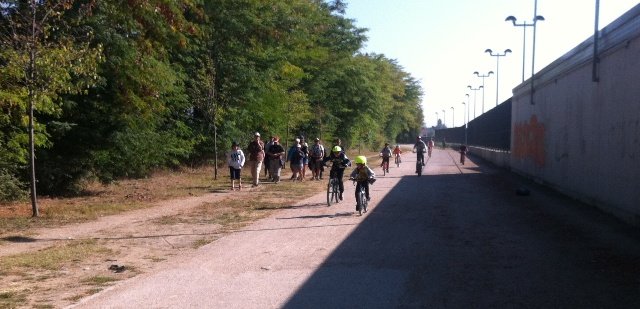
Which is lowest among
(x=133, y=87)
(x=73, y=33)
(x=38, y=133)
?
(x=38, y=133)

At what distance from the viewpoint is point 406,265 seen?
8.54 m

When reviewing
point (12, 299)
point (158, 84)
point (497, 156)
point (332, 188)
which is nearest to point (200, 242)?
point (12, 299)

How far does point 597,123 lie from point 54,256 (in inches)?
484

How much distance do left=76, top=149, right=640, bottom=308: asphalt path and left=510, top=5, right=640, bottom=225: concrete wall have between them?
3.48 feet

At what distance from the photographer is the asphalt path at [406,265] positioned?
6.80m

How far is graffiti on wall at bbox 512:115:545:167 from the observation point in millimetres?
24847

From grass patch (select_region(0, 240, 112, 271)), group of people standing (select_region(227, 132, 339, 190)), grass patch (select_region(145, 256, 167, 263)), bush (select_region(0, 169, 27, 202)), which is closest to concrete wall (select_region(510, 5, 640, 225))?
group of people standing (select_region(227, 132, 339, 190))

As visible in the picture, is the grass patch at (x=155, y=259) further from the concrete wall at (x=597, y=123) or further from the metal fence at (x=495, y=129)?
the metal fence at (x=495, y=129)

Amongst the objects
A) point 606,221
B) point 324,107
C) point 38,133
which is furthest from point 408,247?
point 324,107

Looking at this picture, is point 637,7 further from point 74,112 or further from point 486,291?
point 74,112

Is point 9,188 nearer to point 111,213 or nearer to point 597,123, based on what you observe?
point 111,213

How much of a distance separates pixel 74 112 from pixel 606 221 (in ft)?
43.3

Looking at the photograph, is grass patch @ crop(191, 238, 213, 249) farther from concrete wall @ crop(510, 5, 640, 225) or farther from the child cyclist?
concrete wall @ crop(510, 5, 640, 225)

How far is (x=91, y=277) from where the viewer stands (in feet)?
26.6
